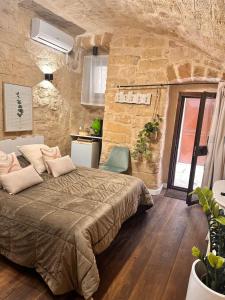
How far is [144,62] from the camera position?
3873 mm

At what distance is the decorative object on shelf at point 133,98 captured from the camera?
3.88 m

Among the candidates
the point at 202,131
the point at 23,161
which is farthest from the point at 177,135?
the point at 23,161

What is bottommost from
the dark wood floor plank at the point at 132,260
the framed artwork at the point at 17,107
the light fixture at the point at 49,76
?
the dark wood floor plank at the point at 132,260

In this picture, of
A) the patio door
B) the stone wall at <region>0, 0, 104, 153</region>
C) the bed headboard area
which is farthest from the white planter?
the stone wall at <region>0, 0, 104, 153</region>

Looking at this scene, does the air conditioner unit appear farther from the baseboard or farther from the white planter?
the white planter

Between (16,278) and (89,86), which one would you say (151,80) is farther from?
(16,278)

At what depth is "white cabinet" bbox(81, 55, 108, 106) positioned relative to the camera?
15.5 feet

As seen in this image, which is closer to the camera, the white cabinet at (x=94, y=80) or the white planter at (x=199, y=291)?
the white planter at (x=199, y=291)

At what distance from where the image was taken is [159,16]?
283 cm

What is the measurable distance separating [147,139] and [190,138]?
1.37 m

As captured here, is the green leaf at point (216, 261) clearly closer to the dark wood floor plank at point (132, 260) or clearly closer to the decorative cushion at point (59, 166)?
the dark wood floor plank at point (132, 260)

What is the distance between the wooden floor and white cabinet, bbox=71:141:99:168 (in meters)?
1.80

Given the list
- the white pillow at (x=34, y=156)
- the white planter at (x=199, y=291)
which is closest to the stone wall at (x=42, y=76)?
the white pillow at (x=34, y=156)

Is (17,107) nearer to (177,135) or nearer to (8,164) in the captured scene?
(8,164)
